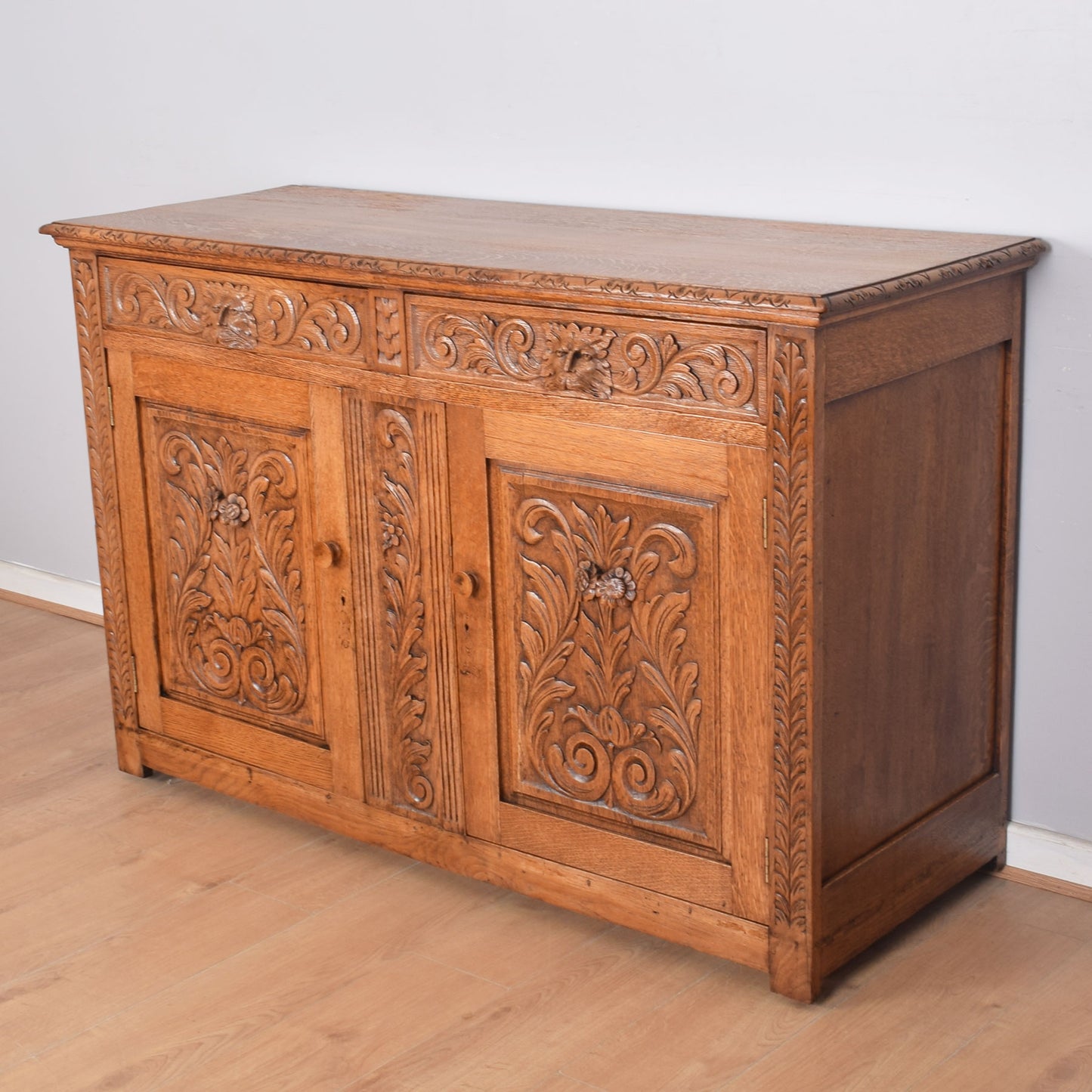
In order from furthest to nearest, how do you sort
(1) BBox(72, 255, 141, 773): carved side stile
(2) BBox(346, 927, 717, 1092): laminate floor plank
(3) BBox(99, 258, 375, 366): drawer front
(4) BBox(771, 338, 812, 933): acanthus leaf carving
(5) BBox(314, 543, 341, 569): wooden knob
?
(1) BBox(72, 255, 141, 773): carved side stile, (5) BBox(314, 543, 341, 569): wooden knob, (3) BBox(99, 258, 375, 366): drawer front, (2) BBox(346, 927, 717, 1092): laminate floor plank, (4) BBox(771, 338, 812, 933): acanthus leaf carving

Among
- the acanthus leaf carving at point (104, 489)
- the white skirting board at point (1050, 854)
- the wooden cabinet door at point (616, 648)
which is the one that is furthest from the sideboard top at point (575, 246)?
the white skirting board at point (1050, 854)

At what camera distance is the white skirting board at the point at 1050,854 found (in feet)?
8.20

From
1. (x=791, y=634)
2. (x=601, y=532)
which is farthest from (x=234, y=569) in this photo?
(x=791, y=634)

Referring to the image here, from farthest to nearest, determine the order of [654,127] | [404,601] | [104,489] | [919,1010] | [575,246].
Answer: [104,489]
[654,127]
[404,601]
[575,246]
[919,1010]

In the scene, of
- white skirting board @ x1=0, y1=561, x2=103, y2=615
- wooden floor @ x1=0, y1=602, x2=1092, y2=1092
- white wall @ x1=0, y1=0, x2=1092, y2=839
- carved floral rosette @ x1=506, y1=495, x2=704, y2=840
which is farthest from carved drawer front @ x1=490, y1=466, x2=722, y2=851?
white skirting board @ x1=0, y1=561, x2=103, y2=615

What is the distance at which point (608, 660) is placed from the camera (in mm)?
2295

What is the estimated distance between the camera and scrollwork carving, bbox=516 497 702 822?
222 centimetres

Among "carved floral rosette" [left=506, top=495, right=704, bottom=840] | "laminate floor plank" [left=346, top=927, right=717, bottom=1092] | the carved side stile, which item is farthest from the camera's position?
the carved side stile

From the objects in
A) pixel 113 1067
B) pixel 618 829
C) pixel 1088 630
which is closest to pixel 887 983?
pixel 618 829

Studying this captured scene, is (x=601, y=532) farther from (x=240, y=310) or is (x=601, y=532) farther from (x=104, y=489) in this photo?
(x=104, y=489)

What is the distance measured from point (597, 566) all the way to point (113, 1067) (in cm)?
94

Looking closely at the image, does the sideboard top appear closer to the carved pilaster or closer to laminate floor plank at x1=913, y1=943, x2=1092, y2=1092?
the carved pilaster

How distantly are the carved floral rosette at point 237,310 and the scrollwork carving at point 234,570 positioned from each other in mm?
183

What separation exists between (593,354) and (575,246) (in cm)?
29
